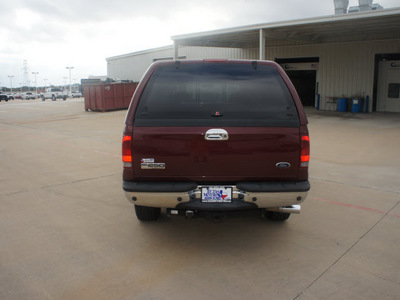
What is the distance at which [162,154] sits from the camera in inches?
144

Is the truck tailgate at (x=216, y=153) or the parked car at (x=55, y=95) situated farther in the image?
the parked car at (x=55, y=95)

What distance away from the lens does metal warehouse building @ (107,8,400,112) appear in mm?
16828

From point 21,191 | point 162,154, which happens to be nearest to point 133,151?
point 162,154

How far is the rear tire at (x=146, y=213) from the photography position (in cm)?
461

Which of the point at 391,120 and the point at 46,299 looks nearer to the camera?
the point at 46,299

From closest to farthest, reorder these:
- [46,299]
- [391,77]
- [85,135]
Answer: [46,299], [85,135], [391,77]

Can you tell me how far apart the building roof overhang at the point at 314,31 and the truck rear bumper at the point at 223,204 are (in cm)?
1285

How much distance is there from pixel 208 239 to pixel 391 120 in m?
15.0

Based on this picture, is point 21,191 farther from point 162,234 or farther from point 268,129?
point 268,129

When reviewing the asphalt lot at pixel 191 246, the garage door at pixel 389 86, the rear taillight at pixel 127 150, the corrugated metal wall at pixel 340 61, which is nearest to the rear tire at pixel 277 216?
the asphalt lot at pixel 191 246

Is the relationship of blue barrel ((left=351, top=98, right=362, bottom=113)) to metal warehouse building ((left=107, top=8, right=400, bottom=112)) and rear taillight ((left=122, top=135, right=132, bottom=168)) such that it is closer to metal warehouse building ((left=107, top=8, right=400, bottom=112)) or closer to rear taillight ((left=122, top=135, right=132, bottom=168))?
metal warehouse building ((left=107, top=8, right=400, bottom=112))

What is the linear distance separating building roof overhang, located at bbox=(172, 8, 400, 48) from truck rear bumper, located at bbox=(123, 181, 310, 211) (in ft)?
42.2

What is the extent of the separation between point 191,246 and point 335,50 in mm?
20227

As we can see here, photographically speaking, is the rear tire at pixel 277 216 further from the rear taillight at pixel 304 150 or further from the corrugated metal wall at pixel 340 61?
the corrugated metal wall at pixel 340 61
